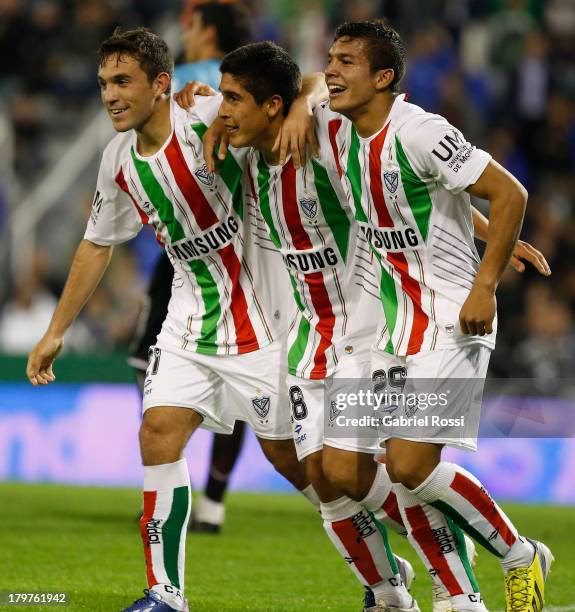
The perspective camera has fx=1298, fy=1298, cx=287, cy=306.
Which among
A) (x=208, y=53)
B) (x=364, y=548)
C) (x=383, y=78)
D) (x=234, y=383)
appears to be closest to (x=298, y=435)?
(x=234, y=383)

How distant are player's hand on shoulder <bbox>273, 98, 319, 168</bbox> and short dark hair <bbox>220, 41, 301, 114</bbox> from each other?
11 centimetres

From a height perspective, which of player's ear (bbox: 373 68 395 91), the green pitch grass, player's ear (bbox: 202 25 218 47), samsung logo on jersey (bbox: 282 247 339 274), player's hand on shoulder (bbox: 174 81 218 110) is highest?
player's ear (bbox: 202 25 218 47)

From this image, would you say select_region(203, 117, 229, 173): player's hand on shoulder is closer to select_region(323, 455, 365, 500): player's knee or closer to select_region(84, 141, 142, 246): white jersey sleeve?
select_region(84, 141, 142, 246): white jersey sleeve

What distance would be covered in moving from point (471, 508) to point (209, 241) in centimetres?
146

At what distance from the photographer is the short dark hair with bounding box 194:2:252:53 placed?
7188 millimetres

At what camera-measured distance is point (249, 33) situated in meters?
7.34

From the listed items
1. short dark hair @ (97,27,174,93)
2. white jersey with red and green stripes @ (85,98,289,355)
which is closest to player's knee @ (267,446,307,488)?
white jersey with red and green stripes @ (85,98,289,355)

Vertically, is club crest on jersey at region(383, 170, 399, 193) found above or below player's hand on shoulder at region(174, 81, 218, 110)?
below

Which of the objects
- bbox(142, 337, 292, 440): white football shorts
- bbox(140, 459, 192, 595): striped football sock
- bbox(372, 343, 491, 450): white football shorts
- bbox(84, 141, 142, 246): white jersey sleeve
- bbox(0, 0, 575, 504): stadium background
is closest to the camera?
bbox(372, 343, 491, 450): white football shorts

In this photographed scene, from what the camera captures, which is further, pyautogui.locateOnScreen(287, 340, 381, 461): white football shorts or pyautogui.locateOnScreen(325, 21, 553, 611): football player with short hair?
pyautogui.locateOnScreen(287, 340, 381, 461): white football shorts

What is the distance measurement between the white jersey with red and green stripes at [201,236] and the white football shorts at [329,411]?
0.33 meters

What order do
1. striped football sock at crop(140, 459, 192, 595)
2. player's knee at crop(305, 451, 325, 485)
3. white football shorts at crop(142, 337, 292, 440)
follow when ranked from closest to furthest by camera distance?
striped football sock at crop(140, 459, 192, 595)
player's knee at crop(305, 451, 325, 485)
white football shorts at crop(142, 337, 292, 440)

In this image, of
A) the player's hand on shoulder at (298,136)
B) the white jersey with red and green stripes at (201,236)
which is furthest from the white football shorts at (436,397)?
the player's hand on shoulder at (298,136)

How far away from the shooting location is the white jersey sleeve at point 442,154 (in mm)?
4410
